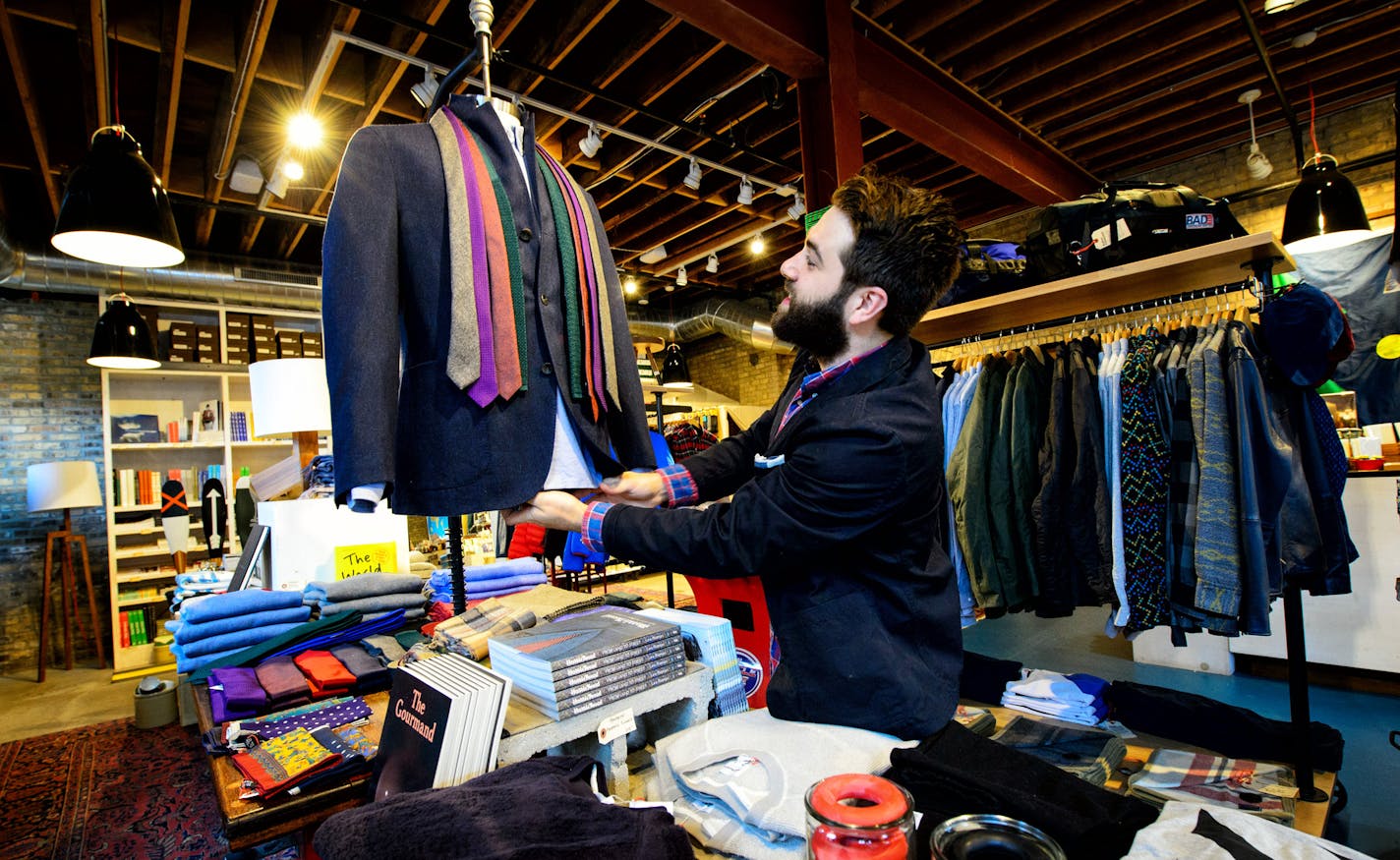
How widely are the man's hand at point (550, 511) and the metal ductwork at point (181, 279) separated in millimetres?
6601

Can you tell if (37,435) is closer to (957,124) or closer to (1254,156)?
(957,124)

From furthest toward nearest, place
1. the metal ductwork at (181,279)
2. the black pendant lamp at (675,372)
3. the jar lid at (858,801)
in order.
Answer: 1. the black pendant lamp at (675,372)
2. the metal ductwork at (181,279)
3. the jar lid at (858,801)

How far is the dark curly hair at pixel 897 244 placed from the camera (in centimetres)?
135

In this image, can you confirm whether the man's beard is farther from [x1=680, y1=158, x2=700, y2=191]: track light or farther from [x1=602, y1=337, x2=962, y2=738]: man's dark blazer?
[x1=680, y1=158, x2=700, y2=191]: track light

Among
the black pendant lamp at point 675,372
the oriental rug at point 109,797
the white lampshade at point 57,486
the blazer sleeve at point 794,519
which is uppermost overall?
the black pendant lamp at point 675,372

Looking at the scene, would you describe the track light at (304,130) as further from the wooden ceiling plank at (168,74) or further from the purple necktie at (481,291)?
the purple necktie at (481,291)

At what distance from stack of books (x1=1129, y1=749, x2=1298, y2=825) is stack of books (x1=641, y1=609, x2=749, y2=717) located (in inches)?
40.6

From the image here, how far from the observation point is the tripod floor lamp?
18.1ft

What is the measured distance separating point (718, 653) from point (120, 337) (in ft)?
17.9

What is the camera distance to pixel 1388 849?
6.64ft

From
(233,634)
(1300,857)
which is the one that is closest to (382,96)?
(233,634)

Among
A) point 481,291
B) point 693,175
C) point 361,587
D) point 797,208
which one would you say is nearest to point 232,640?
point 361,587

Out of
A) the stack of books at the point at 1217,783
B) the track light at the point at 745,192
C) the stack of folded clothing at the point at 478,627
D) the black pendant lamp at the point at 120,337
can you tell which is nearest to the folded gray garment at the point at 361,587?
the stack of folded clothing at the point at 478,627

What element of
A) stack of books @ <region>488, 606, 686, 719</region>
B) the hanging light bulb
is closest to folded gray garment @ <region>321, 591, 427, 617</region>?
stack of books @ <region>488, 606, 686, 719</region>
